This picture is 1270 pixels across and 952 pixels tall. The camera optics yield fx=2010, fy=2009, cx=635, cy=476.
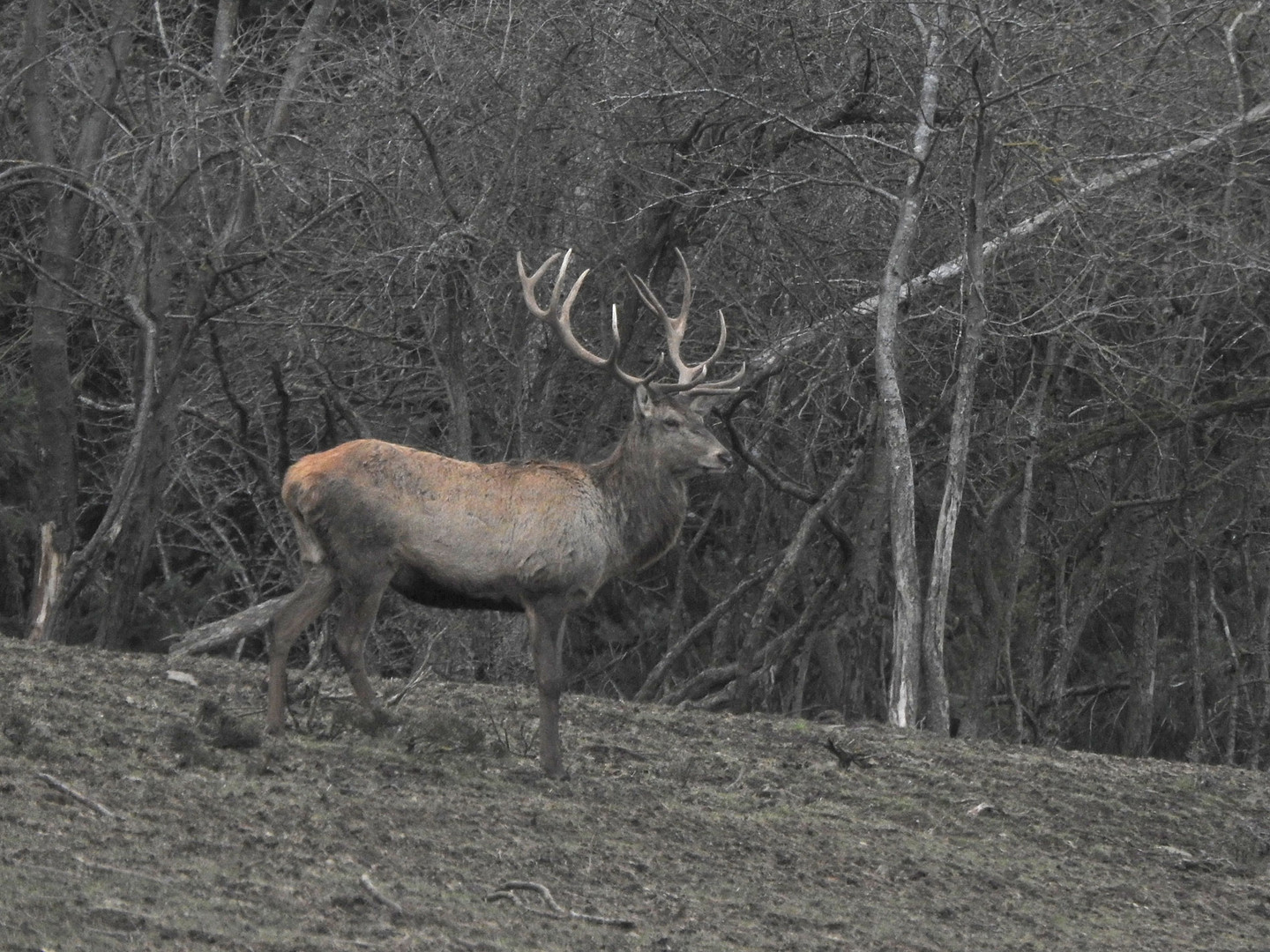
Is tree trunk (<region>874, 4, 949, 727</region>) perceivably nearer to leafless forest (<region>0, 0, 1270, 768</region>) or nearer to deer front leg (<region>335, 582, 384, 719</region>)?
leafless forest (<region>0, 0, 1270, 768</region>)

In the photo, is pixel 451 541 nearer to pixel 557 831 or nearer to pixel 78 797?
pixel 557 831

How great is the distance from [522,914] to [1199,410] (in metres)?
10.5

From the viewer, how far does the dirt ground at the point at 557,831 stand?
6.68 meters

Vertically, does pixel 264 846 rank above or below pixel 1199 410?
below

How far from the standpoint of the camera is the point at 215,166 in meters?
16.2

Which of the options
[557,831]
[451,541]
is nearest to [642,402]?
[451,541]

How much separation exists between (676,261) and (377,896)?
968cm

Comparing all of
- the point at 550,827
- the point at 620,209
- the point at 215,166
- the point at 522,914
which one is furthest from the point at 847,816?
the point at 215,166

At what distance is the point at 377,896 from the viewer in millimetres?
6793

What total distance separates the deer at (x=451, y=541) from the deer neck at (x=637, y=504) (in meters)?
0.01

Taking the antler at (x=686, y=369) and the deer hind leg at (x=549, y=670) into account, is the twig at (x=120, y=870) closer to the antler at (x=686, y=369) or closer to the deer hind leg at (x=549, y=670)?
the deer hind leg at (x=549, y=670)

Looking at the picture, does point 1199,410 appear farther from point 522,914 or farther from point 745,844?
point 522,914

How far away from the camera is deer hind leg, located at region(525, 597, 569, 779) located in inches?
373

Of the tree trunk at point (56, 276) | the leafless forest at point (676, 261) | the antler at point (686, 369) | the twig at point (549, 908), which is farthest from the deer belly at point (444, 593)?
the tree trunk at point (56, 276)
